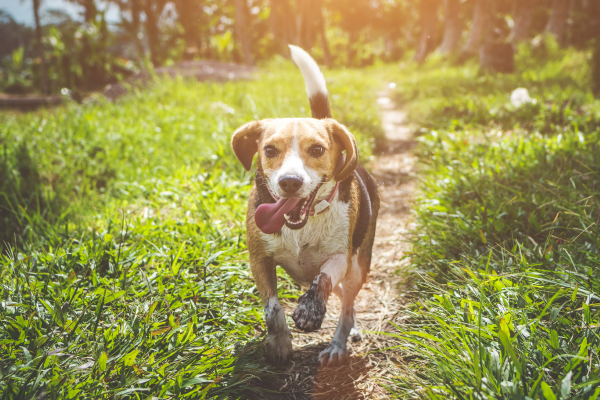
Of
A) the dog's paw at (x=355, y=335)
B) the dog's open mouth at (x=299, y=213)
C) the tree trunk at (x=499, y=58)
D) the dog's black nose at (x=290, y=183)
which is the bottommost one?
the dog's paw at (x=355, y=335)

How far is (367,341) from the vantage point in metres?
2.37

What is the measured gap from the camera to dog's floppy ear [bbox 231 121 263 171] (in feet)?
7.81

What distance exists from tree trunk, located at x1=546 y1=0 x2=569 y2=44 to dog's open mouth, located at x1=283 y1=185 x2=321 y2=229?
57.9 feet

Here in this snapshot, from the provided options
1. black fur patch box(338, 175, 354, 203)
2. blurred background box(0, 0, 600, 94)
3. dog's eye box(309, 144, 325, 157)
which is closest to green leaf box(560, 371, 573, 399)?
black fur patch box(338, 175, 354, 203)

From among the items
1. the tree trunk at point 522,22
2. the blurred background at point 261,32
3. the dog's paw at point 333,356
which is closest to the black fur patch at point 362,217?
the dog's paw at point 333,356

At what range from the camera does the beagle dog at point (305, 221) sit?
1952 millimetres

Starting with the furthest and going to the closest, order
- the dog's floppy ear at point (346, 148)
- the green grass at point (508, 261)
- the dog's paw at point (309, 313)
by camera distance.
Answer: the dog's floppy ear at point (346, 148) → the dog's paw at point (309, 313) → the green grass at point (508, 261)

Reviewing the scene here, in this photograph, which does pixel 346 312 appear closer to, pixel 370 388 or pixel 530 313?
pixel 370 388

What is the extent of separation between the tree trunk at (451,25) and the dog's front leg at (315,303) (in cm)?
2288

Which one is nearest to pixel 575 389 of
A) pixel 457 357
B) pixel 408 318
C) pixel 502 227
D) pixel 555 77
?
pixel 457 357

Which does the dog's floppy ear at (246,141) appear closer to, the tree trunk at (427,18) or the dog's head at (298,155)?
the dog's head at (298,155)

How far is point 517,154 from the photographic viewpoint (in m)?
3.82

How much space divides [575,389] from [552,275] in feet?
2.69

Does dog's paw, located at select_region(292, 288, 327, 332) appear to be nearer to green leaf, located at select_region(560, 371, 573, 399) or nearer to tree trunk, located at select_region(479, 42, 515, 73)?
green leaf, located at select_region(560, 371, 573, 399)
